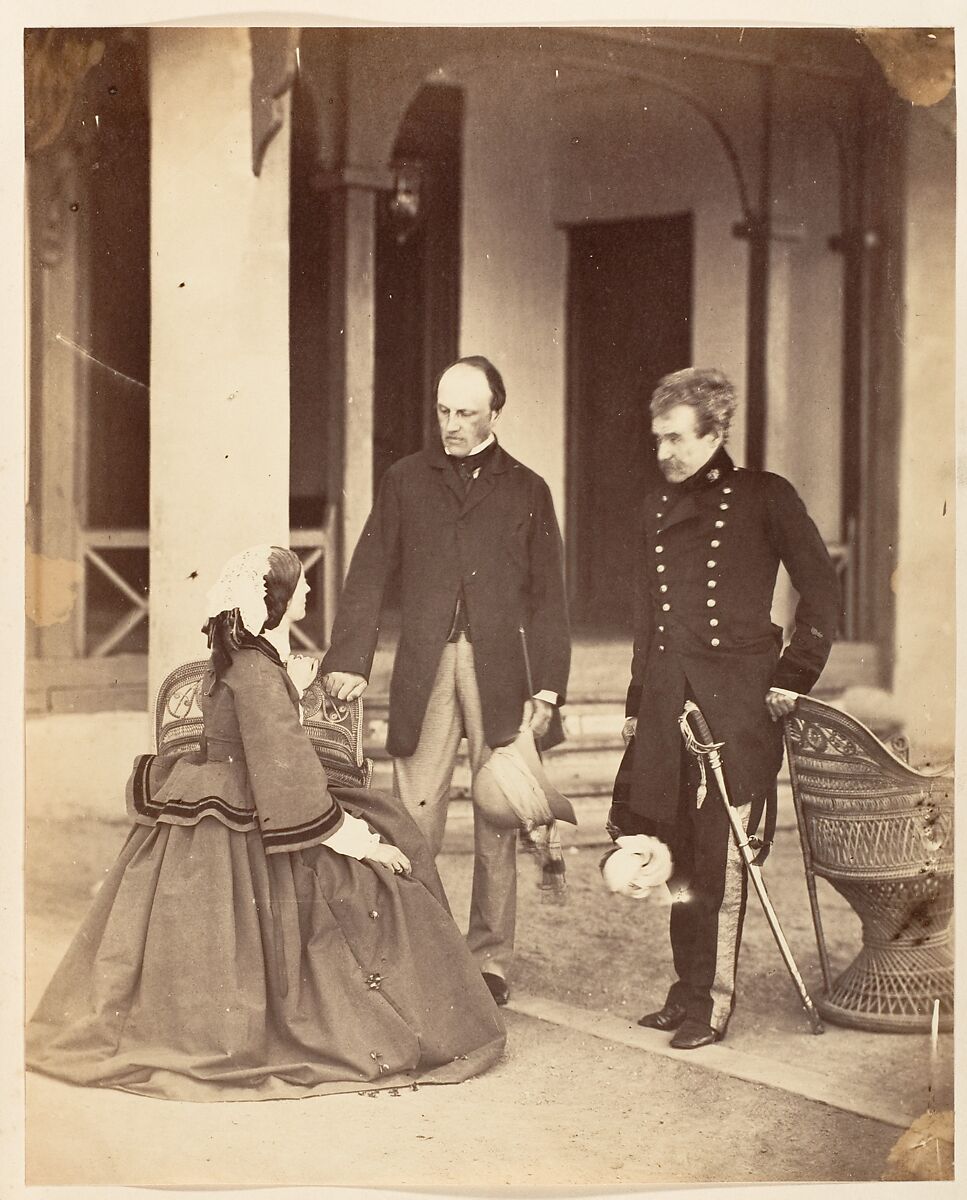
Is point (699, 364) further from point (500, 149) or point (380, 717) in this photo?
point (380, 717)

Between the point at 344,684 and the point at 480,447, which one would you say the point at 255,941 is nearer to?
the point at 344,684

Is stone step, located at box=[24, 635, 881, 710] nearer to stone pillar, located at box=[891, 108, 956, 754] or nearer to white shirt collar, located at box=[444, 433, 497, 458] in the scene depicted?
stone pillar, located at box=[891, 108, 956, 754]

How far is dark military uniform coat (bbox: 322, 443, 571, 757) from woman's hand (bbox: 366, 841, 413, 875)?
47cm

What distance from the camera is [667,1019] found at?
4.22m

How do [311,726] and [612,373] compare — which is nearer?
[311,726]

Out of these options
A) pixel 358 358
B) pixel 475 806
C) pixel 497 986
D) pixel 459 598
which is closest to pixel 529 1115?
pixel 497 986

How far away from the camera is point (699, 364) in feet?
14.6

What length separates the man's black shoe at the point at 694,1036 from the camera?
13.5ft

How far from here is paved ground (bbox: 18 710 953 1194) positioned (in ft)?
12.6

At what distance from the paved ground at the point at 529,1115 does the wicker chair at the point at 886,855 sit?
5.1 inches

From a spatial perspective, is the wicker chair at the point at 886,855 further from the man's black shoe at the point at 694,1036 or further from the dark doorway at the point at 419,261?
the dark doorway at the point at 419,261

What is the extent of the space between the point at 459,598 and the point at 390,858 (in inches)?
30.1

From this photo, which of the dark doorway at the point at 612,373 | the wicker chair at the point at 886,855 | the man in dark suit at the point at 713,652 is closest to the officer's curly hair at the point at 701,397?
the man in dark suit at the point at 713,652

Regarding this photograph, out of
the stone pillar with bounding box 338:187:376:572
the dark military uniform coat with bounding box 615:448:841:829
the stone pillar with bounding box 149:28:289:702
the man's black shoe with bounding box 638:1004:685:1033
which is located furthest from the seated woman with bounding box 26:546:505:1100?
the dark military uniform coat with bounding box 615:448:841:829
